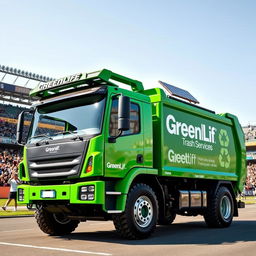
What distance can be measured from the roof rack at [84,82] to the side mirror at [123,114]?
970mm

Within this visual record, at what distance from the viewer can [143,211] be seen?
8359 millimetres

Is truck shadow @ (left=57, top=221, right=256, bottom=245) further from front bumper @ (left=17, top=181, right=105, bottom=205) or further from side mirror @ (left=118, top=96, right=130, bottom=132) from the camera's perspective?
side mirror @ (left=118, top=96, right=130, bottom=132)

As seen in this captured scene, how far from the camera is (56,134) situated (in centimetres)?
827

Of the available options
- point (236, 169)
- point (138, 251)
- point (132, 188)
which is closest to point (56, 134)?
point (132, 188)

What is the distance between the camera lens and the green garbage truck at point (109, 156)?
7.65 m

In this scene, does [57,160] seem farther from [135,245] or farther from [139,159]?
[135,245]

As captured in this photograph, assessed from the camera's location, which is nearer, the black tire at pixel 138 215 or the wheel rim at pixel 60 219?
the black tire at pixel 138 215

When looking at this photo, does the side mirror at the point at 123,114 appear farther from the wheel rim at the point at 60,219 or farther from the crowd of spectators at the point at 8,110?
the crowd of spectators at the point at 8,110

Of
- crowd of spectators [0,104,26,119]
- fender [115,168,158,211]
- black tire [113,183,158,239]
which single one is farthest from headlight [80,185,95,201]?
crowd of spectators [0,104,26,119]

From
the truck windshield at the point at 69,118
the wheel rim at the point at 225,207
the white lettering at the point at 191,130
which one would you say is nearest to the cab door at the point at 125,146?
the truck windshield at the point at 69,118

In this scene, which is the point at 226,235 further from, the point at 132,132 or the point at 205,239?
the point at 132,132

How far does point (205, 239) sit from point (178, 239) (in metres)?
0.56

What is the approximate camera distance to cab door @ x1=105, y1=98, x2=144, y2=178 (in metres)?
7.79

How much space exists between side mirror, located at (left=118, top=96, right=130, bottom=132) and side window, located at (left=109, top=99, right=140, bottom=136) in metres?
0.35
